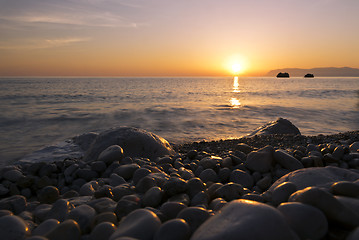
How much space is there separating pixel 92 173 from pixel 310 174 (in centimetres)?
292

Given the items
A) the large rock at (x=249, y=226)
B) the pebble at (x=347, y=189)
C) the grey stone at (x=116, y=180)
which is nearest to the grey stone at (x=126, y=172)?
the grey stone at (x=116, y=180)

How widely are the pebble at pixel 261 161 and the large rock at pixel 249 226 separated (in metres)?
1.85

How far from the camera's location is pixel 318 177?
2.13m

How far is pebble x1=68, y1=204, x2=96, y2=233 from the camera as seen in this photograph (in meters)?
1.74

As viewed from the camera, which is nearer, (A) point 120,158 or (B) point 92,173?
(B) point 92,173

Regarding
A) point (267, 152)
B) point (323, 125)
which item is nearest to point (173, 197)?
point (267, 152)

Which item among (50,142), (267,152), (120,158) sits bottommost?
(50,142)

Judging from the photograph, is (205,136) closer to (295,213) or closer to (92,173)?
(92,173)

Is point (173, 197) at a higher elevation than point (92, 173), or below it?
higher

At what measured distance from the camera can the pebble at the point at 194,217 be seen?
1.47m

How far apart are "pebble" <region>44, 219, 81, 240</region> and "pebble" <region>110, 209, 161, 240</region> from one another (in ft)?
0.92

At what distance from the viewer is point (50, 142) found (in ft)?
25.1

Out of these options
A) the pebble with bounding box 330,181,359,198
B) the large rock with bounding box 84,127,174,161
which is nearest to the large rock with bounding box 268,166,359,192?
the pebble with bounding box 330,181,359,198

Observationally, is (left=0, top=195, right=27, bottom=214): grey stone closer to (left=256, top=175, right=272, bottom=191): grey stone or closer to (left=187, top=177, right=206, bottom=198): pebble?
(left=187, top=177, right=206, bottom=198): pebble
